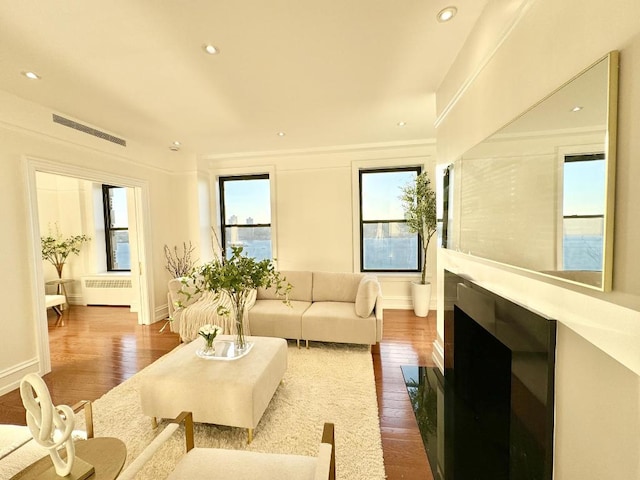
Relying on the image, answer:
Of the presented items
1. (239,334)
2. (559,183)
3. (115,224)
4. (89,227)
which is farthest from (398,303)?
(89,227)

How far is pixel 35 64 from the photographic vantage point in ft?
7.14

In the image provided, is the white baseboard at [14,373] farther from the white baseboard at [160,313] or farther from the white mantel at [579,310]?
the white mantel at [579,310]

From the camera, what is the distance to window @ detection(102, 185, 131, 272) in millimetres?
5547

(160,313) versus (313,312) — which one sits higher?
(313,312)

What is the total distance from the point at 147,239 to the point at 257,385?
3.52 metres

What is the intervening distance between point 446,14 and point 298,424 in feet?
9.95

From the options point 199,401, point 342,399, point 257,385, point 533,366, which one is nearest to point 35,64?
point 199,401

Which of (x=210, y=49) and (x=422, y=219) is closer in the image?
(x=210, y=49)

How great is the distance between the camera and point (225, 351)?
2.31 m

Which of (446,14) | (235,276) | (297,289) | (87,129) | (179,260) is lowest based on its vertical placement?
(297,289)

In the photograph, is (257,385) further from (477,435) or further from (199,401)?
(477,435)

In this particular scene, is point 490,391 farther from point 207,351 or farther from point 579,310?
point 207,351

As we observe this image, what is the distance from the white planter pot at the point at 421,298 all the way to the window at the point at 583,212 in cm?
343

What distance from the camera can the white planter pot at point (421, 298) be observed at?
A: 434 cm
